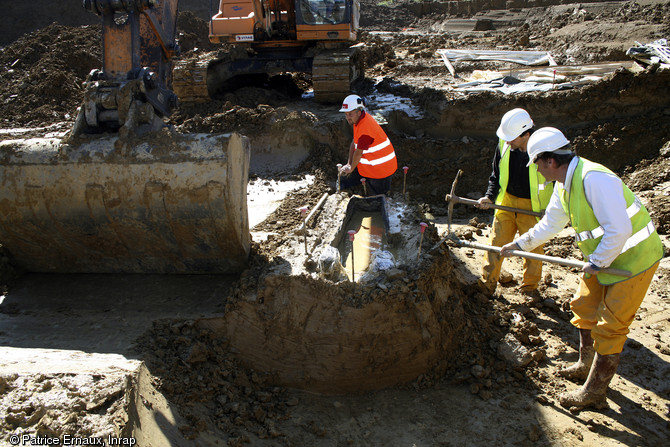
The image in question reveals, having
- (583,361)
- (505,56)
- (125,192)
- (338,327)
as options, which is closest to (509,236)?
(583,361)

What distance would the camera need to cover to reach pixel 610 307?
11.3ft

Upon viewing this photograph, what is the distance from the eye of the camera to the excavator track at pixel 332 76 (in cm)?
950

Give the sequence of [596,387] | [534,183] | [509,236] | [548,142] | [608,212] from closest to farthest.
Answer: [608,212] → [548,142] → [596,387] → [534,183] → [509,236]

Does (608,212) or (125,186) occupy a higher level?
(608,212)

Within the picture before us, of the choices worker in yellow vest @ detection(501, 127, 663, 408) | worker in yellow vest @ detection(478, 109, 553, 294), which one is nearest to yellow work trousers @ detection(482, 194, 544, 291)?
worker in yellow vest @ detection(478, 109, 553, 294)

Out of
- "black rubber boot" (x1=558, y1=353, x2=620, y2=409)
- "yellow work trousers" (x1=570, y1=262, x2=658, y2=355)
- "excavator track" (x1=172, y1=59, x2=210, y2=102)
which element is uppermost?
"excavator track" (x1=172, y1=59, x2=210, y2=102)

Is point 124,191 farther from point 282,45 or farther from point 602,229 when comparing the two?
point 282,45

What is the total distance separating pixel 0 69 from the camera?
45.5 ft

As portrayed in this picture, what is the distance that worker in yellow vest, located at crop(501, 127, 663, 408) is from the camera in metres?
3.16

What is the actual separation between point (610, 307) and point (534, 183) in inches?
60.1

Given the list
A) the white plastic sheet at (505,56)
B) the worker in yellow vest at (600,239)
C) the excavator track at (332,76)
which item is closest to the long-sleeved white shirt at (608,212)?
the worker in yellow vest at (600,239)

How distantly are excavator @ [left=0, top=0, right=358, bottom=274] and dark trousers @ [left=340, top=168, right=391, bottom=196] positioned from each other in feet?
6.85

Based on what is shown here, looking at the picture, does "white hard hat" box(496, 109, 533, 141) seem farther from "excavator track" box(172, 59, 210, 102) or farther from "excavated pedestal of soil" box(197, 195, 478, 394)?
"excavator track" box(172, 59, 210, 102)

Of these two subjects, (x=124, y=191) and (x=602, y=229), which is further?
(x=124, y=191)
